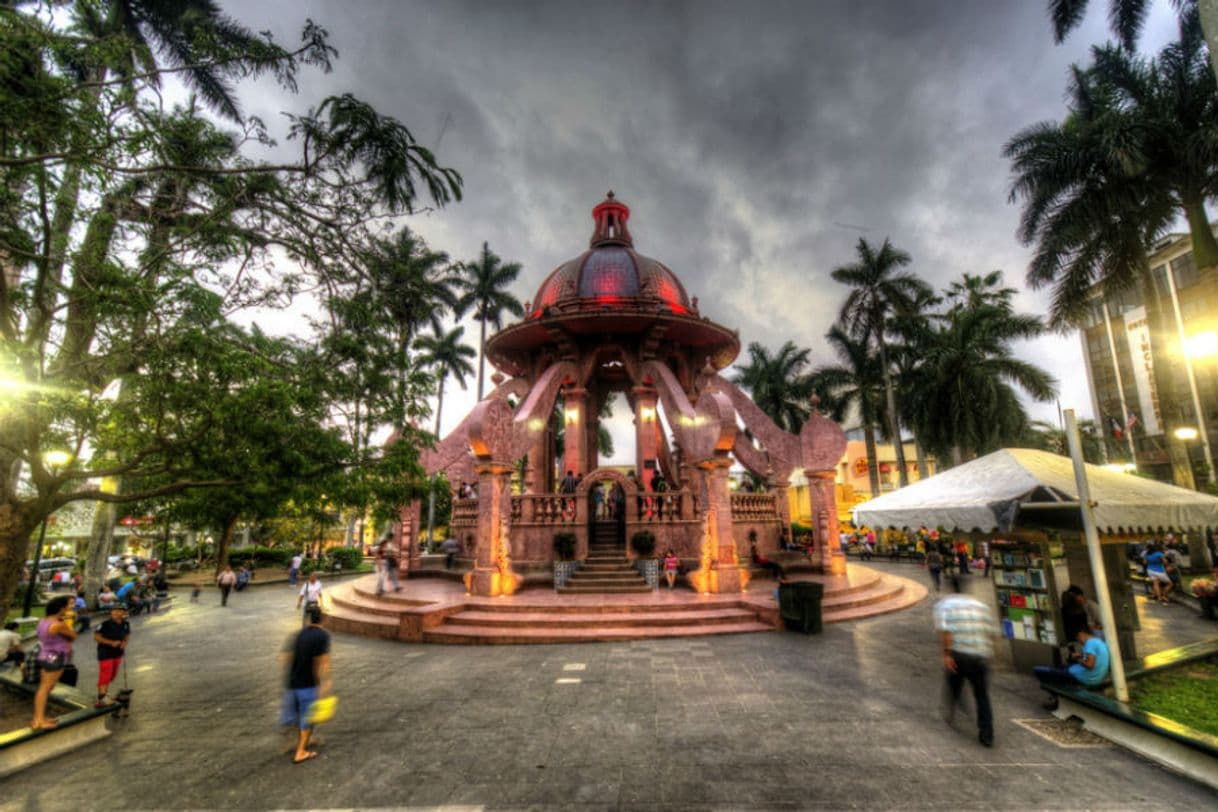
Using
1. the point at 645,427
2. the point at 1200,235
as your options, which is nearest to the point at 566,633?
the point at 645,427

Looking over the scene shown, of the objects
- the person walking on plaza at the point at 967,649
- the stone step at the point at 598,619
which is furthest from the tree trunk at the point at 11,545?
the person walking on plaza at the point at 967,649

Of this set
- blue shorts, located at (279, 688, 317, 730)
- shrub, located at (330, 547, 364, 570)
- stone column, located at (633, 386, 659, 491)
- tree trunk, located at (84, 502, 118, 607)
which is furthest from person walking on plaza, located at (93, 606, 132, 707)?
shrub, located at (330, 547, 364, 570)

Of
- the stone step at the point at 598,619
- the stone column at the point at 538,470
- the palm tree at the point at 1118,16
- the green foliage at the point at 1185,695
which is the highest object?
the palm tree at the point at 1118,16

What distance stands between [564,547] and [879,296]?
26080 mm

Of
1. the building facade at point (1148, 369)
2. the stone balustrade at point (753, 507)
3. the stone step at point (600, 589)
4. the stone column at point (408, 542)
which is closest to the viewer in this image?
the stone step at point (600, 589)

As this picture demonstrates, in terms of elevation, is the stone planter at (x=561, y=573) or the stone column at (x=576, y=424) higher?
the stone column at (x=576, y=424)

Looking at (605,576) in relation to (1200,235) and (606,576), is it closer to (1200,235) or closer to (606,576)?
(606,576)

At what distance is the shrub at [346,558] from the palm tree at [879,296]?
113 feet

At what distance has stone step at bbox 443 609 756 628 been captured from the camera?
10.8 m

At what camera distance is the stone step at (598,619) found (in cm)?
1079

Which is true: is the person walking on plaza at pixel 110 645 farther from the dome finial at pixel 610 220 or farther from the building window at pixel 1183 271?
the building window at pixel 1183 271

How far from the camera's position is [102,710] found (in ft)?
20.2

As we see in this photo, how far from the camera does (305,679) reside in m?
5.39

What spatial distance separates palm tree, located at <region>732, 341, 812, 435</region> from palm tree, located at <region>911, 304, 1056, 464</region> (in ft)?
40.5
